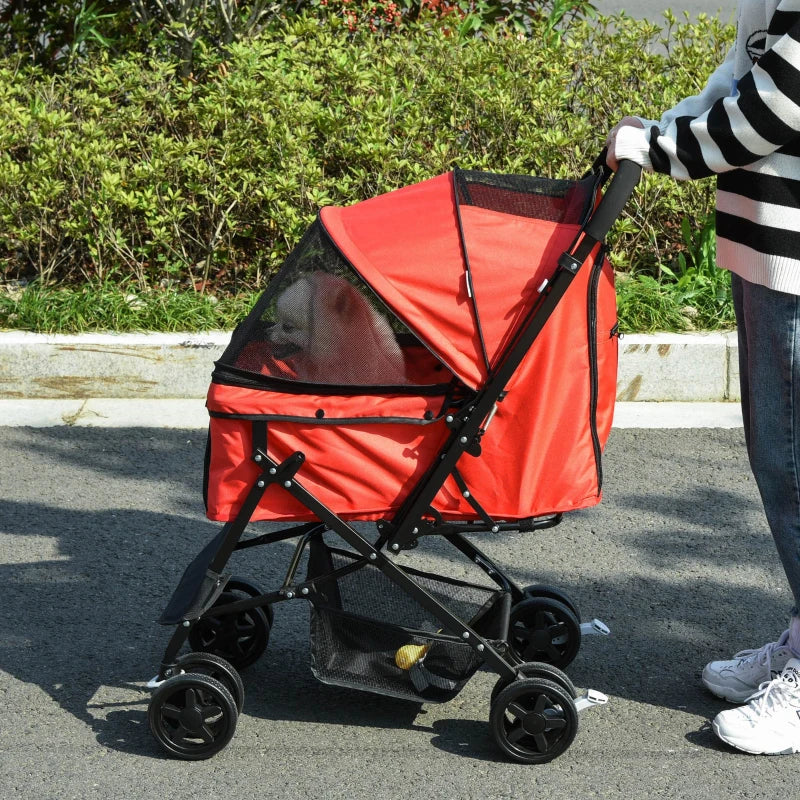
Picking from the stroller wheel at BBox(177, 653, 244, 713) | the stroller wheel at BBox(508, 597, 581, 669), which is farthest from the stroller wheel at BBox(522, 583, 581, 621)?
the stroller wheel at BBox(177, 653, 244, 713)

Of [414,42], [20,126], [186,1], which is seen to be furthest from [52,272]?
[414,42]

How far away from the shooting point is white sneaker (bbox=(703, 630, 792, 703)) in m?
2.94

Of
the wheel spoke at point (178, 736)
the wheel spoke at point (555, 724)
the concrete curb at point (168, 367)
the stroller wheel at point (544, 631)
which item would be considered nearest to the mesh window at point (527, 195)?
the stroller wheel at point (544, 631)

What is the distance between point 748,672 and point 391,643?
89cm

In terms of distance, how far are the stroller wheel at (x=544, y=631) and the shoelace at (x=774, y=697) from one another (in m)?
0.46

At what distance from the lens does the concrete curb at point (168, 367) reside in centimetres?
504

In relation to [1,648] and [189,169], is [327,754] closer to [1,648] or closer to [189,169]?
[1,648]

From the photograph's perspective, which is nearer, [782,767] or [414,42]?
[782,767]

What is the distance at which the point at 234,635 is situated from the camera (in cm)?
305

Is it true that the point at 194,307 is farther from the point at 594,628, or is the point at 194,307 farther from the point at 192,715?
the point at 192,715

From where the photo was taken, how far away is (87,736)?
9.25 feet

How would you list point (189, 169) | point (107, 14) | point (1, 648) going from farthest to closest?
point (107, 14), point (189, 169), point (1, 648)

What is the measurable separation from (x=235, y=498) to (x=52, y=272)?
137 inches

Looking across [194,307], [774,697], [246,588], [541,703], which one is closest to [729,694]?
[774,697]
